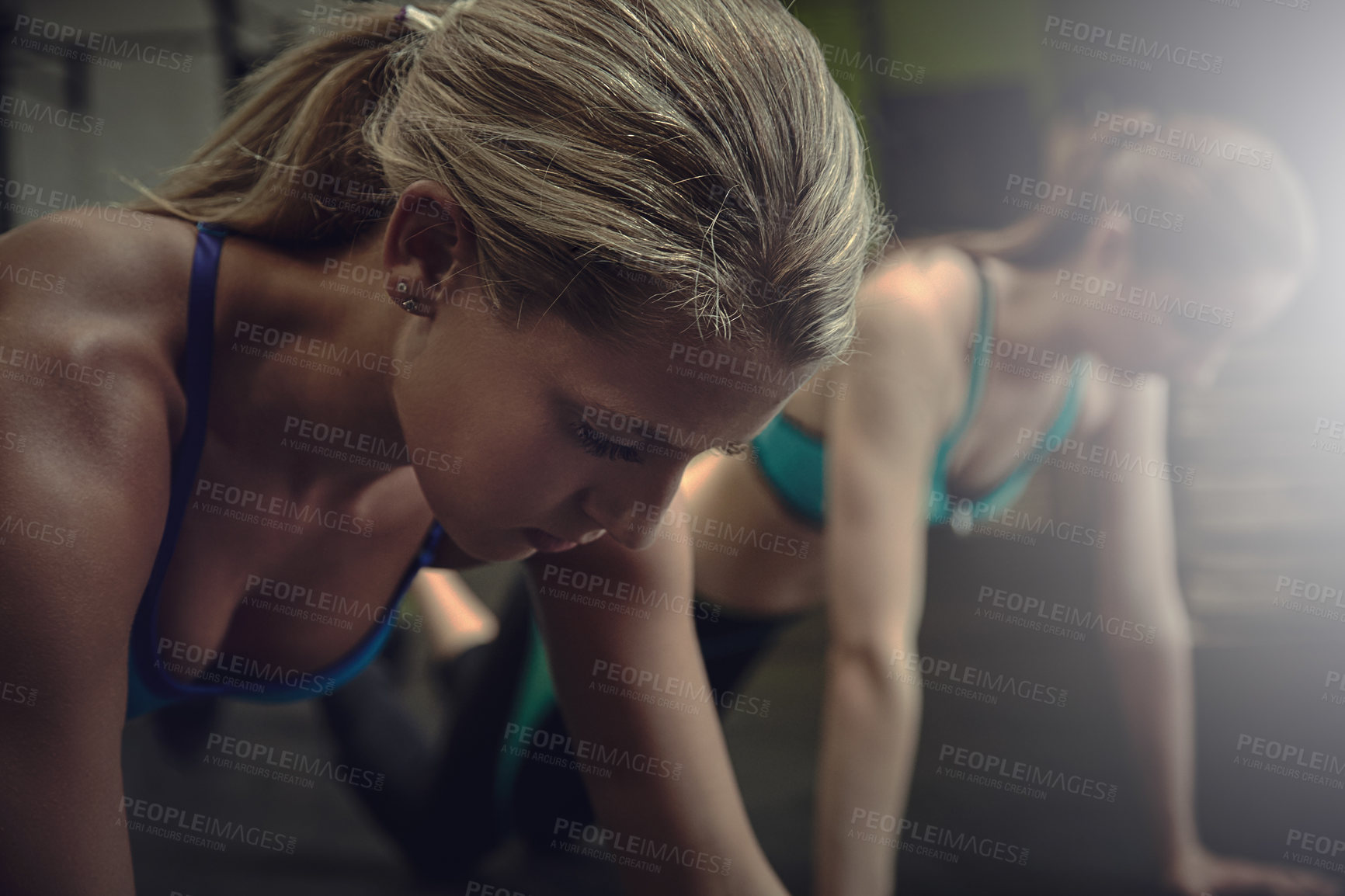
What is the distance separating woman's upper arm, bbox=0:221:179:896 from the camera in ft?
1.89

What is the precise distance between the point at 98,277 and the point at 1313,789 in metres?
1.29

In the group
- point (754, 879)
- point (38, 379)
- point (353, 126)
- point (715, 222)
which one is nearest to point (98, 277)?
point (38, 379)

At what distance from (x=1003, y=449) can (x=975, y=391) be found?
70 millimetres

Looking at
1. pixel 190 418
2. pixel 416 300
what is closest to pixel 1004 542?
pixel 416 300

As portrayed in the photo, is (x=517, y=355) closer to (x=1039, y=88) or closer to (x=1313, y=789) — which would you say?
(x=1039, y=88)

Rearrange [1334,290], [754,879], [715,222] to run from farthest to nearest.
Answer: [1334,290] → [754,879] → [715,222]

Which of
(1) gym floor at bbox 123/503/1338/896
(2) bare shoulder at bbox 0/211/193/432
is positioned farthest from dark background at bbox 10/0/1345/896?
(2) bare shoulder at bbox 0/211/193/432

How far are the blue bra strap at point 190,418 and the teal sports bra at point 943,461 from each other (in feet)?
1.60

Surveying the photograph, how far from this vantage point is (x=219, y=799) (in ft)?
2.86

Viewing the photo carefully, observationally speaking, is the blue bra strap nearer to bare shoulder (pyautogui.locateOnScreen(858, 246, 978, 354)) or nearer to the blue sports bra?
the blue sports bra

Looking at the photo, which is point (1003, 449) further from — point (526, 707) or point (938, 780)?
point (526, 707)

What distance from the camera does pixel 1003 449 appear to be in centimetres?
93

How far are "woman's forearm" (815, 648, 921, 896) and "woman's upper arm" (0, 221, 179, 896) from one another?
0.62m

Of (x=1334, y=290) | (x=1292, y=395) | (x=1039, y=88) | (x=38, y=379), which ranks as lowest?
(x=38, y=379)
